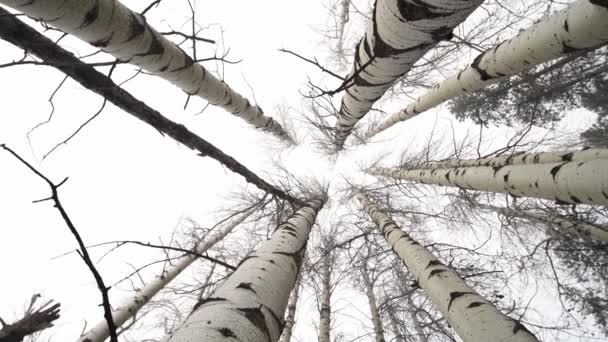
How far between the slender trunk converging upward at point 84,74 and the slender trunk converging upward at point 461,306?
2.26 meters

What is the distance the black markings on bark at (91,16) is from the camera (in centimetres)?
126

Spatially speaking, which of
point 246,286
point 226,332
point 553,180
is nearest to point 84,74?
point 246,286

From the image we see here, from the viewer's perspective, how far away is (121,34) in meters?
1.48

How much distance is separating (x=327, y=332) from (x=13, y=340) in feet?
13.7

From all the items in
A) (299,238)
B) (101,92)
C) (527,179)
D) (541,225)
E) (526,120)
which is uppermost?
(526,120)

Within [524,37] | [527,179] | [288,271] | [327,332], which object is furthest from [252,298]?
[327,332]

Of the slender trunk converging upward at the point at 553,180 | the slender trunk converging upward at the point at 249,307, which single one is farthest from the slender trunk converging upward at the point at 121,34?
the slender trunk converging upward at the point at 553,180

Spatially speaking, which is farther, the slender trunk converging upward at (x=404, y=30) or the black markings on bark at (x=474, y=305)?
the black markings on bark at (x=474, y=305)

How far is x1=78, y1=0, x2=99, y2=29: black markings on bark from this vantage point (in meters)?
1.26

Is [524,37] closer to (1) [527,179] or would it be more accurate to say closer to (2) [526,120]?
(1) [527,179]

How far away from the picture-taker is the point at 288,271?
1532 mm

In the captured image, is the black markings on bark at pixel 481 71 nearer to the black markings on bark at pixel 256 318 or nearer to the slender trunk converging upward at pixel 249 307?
the slender trunk converging upward at pixel 249 307

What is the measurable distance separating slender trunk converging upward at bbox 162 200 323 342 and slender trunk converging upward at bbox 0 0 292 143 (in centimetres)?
132

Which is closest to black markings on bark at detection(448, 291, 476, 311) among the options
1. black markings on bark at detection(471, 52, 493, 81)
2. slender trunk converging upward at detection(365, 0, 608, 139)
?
slender trunk converging upward at detection(365, 0, 608, 139)
